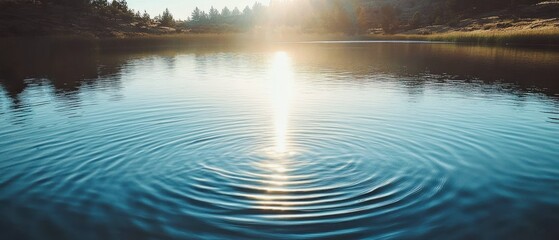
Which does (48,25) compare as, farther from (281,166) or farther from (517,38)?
(281,166)

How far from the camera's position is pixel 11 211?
11.4 m

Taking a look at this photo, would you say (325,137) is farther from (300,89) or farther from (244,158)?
(300,89)

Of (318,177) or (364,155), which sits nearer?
(318,177)

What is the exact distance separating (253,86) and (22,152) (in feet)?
73.2

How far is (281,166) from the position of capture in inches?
568

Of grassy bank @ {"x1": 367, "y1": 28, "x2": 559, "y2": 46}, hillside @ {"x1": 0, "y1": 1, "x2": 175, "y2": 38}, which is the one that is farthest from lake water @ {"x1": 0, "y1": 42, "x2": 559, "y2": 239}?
hillside @ {"x1": 0, "y1": 1, "x2": 175, "y2": 38}

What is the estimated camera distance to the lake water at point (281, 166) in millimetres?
10438

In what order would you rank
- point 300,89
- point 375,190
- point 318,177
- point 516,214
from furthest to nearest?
point 300,89 < point 318,177 < point 375,190 < point 516,214

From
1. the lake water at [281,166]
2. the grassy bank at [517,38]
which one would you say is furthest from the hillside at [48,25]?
the lake water at [281,166]

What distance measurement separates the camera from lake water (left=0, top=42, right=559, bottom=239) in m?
10.4

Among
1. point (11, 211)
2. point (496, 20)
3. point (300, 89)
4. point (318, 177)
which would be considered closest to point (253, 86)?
point (300, 89)

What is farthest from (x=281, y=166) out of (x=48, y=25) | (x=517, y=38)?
(x=48, y=25)

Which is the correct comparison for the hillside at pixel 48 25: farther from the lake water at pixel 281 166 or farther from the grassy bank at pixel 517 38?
the lake water at pixel 281 166

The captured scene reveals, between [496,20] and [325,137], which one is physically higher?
[496,20]
